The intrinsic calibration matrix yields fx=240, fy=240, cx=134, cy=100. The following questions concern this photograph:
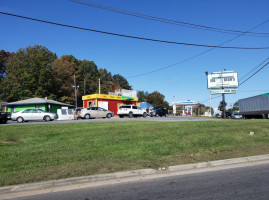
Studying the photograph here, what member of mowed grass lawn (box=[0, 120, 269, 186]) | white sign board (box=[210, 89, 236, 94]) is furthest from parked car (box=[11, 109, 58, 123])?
white sign board (box=[210, 89, 236, 94])

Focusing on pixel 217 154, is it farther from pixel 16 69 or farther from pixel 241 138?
pixel 16 69

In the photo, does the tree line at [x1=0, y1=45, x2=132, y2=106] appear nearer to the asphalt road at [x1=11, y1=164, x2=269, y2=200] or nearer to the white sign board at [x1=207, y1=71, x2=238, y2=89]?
the white sign board at [x1=207, y1=71, x2=238, y2=89]

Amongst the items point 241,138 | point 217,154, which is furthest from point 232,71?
point 217,154

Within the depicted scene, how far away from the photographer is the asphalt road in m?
4.95

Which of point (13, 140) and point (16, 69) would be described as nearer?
point (13, 140)

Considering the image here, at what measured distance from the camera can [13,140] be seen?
10.6m

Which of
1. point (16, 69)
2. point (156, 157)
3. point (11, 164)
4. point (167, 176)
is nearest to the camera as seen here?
point (167, 176)

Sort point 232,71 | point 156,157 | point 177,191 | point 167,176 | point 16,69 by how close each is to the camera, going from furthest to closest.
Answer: point 16,69 → point 232,71 → point 156,157 → point 167,176 → point 177,191

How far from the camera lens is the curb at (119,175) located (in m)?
5.77

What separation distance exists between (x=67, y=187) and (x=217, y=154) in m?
5.31

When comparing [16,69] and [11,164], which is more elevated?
[16,69]

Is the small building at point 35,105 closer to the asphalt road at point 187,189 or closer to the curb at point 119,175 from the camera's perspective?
the curb at point 119,175

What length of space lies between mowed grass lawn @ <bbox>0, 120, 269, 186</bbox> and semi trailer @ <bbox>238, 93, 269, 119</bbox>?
703 inches

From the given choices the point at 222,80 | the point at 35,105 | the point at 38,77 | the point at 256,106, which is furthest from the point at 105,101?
the point at 38,77
